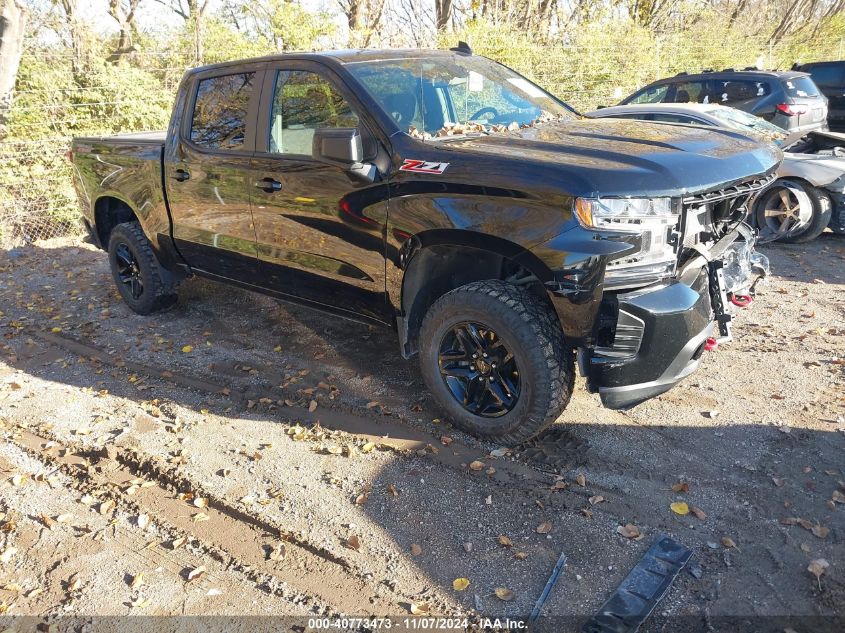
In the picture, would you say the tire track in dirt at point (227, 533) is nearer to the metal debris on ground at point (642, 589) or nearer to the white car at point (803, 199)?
the metal debris on ground at point (642, 589)

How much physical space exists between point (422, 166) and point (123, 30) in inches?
390

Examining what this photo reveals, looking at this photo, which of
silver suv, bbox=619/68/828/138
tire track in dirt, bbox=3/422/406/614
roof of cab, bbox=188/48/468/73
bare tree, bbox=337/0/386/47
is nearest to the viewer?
tire track in dirt, bbox=3/422/406/614

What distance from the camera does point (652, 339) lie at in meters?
3.14

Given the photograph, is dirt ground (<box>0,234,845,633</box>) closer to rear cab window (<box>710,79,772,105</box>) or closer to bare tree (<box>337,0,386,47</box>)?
rear cab window (<box>710,79,772,105</box>)

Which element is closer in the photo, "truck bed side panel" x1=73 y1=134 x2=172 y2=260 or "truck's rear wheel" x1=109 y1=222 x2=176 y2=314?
"truck bed side panel" x1=73 y1=134 x2=172 y2=260

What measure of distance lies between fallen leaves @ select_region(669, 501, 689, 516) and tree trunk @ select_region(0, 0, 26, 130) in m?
9.43

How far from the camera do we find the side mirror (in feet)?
11.6

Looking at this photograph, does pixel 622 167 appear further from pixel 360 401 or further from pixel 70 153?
pixel 70 153

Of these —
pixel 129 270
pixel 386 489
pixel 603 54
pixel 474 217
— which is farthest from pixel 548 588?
pixel 603 54

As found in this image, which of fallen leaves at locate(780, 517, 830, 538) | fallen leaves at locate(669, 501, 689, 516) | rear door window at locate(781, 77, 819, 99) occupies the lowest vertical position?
fallen leaves at locate(669, 501, 689, 516)

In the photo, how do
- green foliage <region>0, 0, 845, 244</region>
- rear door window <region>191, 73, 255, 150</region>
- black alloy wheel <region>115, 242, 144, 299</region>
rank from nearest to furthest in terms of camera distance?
rear door window <region>191, 73, 255, 150</region> < black alloy wheel <region>115, 242, 144, 299</region> < green foliage <region>0, 0, 845, 244</region>

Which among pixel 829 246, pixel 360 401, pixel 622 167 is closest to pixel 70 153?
pixel 360 401

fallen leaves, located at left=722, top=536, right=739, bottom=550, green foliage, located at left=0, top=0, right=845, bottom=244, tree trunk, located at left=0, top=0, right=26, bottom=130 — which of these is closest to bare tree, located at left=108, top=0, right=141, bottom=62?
green foliage, located at left=0, top=0, right=845, bottom=244

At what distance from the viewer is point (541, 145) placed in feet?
11.6
